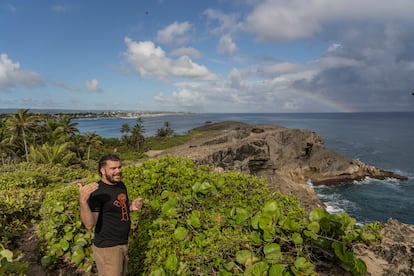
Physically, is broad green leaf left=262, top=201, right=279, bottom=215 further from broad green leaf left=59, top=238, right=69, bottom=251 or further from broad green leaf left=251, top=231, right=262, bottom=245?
broad green leaf left=59, top=238, right=69, bottom=251

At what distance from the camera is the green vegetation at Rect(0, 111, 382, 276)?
319 cm

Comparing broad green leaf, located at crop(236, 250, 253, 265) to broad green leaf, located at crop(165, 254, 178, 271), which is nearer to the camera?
broad green leaf, located at crop(236, 250, 253, 265)

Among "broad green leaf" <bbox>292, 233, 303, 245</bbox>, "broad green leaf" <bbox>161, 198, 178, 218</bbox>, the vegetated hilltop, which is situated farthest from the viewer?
the vegetated hilltop

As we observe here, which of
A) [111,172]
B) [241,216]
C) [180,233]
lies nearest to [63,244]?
[180,233]

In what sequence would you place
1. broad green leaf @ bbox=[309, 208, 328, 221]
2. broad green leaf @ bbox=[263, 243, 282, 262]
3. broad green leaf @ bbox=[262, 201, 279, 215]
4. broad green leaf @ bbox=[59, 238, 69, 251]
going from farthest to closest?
1. broad green leaf @ bbox=[59, 238, 69, 251]
2. broad green leaf @ bbox=[262, 201, 279, 215]
3. broad green leaf @ bbox=[309, 208, 328, 221]
4. broad green leaf @ bbox=[263, 243, 282, 262]

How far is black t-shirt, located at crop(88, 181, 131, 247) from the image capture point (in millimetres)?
3059

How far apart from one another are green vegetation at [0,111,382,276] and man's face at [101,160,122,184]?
1159mm

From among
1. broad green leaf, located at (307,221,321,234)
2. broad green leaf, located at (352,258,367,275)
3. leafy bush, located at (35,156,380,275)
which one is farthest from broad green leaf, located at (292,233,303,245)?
broad green leaf, located at (352,258,367,275)

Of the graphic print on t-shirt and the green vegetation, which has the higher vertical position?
the graphic print on t-shirt

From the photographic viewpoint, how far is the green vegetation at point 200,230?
10.5 feet

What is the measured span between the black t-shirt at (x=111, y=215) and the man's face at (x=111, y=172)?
7cm

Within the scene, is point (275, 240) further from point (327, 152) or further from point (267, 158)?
point (327, 152)

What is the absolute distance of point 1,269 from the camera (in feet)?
6.73

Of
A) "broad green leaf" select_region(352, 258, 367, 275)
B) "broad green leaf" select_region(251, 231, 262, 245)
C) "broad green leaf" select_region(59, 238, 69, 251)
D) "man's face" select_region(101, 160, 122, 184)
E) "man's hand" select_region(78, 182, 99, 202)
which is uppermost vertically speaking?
"man's face" select_region(101, 160, 122, 184)
